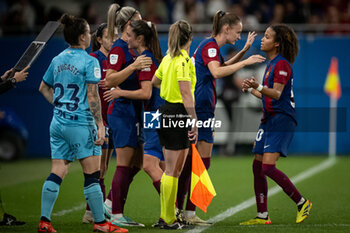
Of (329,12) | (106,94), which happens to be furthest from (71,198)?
(329,12)

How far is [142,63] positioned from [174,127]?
790 millimetres

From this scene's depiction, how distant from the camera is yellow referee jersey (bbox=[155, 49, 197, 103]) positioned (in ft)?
21.7

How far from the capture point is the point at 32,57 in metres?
6.88

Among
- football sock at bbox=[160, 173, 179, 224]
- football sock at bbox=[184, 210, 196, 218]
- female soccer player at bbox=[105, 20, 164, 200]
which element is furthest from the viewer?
football sock at bbox=[184, 210, 196, 218]

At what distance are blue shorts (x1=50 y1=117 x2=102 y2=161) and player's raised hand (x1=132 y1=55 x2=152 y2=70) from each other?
0.82 metres

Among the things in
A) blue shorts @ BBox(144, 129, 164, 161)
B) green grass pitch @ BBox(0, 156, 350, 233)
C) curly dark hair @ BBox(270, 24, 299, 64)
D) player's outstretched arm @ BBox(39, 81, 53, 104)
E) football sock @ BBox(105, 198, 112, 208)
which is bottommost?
green grass pitch @ BBox(0, 156, 350, 233)

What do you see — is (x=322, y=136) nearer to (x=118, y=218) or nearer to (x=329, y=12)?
(x=329, y=12)

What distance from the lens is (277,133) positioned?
7.35 meters

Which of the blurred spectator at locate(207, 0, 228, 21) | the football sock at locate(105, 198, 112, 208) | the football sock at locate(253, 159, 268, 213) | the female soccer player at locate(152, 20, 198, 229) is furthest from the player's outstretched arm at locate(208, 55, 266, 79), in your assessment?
the blurred spectator at locate(207, 0, 228, 21)

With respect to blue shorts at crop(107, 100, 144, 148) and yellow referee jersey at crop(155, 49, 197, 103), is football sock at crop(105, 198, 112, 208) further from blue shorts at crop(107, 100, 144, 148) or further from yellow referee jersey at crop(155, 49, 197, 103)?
yellow referee jersey at crop(155, 49, 197, 103)

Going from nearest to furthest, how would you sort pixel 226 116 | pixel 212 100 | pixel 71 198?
pixel 212 100 < pixel 71 198 < pixel 226 116

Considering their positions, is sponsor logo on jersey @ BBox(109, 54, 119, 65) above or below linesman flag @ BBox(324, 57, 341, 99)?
above

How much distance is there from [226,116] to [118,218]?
10.9 metres

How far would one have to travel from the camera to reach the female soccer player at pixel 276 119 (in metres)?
7.35
